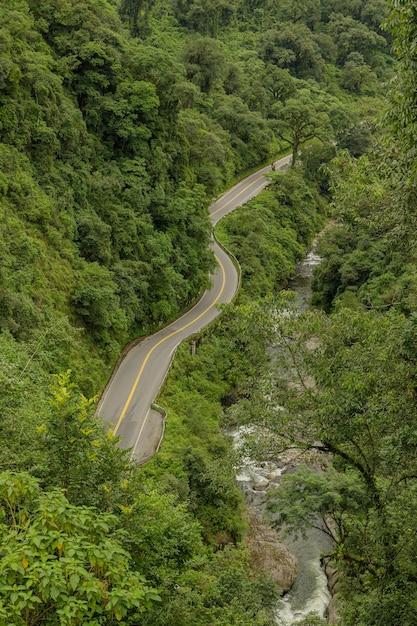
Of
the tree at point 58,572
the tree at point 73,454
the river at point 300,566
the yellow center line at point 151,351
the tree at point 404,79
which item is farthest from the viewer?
the yellow center line at point 151,351

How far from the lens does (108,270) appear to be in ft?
118

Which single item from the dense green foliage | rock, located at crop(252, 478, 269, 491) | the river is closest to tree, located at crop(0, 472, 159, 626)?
the river

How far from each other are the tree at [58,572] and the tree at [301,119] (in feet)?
216

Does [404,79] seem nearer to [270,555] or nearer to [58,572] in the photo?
[58,572]

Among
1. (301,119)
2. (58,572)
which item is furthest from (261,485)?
(301,119)

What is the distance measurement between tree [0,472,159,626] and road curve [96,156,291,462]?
42.5 ft

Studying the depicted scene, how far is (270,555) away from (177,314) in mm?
20404

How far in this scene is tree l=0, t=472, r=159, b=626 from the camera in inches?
299

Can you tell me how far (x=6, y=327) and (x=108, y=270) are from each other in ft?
41.1

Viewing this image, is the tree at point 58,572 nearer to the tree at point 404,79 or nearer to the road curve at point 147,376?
the tree at point 404,79

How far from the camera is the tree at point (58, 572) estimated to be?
299 inches

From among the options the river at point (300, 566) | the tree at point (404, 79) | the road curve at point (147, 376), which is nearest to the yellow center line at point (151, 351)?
the road curve at point (147, 376)

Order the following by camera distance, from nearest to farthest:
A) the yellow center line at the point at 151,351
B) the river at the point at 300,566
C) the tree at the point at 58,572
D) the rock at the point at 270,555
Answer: the tree at the point at 58,572
the river at the point at 300,566
the rock at the point at 270,555
the yellow center line at the point at 151,351

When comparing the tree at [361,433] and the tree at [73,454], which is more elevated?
the tree at [73,454]
